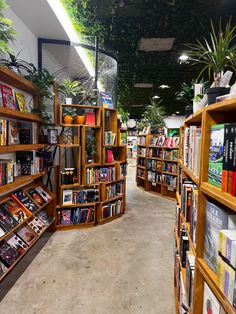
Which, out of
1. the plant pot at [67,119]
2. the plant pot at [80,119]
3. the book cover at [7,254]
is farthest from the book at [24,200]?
the plant pot at [80,119]

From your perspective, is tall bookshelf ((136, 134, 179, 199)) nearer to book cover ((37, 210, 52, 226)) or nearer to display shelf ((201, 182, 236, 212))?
book cover ((37, 210, 52, 226))

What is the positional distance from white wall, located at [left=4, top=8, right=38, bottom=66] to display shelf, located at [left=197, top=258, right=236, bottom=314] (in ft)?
10.3

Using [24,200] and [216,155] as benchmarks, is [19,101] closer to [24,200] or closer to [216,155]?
[24,200]

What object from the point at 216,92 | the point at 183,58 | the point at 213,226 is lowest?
the point at 213,226

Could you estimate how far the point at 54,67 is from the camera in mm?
4273

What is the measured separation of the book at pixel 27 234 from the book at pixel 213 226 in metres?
2.21

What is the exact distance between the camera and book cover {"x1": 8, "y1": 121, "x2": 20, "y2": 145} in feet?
7.84

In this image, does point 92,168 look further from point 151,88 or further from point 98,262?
point 151,88

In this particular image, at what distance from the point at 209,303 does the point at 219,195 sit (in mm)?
529

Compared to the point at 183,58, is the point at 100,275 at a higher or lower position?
lower

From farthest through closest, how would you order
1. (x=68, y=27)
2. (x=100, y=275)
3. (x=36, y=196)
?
(x=68, y=27) < (x=36, y=196) < (x=100, y=275)

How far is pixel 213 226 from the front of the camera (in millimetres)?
1018

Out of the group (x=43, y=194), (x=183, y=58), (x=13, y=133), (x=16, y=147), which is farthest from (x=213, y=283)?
(x=183, y=58)

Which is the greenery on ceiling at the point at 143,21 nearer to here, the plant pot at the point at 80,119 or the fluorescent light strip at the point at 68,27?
the fluorescent light strip at the point at 68,27
